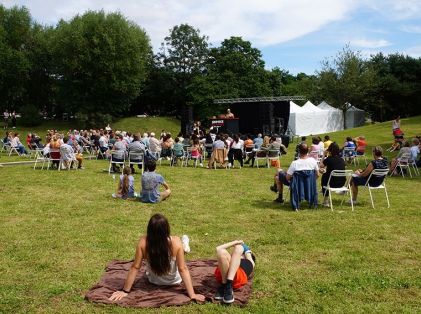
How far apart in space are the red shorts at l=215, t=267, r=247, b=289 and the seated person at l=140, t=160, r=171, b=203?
460 centimetres

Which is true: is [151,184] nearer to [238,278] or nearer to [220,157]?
[238,278]

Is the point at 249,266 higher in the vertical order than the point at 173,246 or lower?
lower

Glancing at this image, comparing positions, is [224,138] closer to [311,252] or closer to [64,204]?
[64,204]

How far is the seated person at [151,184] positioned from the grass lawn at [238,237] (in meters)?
0.21

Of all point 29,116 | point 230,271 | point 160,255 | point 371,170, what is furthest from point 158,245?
point 29,116

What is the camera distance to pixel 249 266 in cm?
480

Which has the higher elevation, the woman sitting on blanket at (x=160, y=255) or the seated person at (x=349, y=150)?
the seated person at (x=349, y=150)

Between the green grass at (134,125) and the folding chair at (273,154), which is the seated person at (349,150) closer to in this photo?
the folding chair at (273,154)

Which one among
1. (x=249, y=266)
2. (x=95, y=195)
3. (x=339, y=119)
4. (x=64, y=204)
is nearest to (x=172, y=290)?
(x=249, y=266)

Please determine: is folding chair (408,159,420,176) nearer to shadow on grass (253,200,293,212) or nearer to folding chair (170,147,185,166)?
shadow on grass (253,200,293,212)

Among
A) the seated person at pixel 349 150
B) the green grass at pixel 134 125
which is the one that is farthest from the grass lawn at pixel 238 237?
the green grass at pixel 134 125

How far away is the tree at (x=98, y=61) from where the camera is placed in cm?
3797

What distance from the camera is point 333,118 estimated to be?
36688 mm

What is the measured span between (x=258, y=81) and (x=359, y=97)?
1049cm
